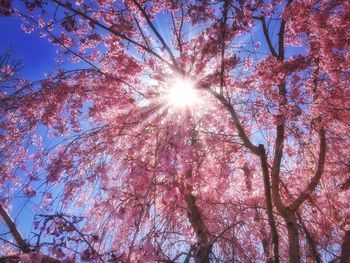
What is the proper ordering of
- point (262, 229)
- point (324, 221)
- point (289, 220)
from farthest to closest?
1. point (262, 229)
2. point (324, 221)
3. point (289, 220)

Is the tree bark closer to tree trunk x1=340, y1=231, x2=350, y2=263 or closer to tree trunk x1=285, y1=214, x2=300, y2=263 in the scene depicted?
tree trunk x1=285, y1=214, x2=300, y2=263

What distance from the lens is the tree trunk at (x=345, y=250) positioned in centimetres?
542

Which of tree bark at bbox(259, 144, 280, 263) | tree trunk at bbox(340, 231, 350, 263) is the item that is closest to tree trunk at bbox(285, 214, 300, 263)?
tree trunk at bbox(340, 231, 350, 263)

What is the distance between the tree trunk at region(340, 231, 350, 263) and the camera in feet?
17.8

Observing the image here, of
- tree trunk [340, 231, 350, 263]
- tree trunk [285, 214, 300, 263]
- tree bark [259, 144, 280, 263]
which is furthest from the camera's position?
tree trunk [340, 231, 350, 263]

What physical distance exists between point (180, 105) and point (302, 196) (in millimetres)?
2452

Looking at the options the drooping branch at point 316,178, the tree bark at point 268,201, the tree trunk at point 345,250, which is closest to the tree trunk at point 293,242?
the drooping branch at point 316,178

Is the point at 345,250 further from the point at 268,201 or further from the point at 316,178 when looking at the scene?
the point at 268,201

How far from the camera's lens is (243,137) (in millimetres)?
4121

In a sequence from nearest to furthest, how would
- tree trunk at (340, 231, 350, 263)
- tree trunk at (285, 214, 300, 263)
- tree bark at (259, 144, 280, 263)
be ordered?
tree bark at (259, 144, 280, 263) < tree trunk at (285, 214, 300, 263) < tree trunk at (340, 231, 350, 263)

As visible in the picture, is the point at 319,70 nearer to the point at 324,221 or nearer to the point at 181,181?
the point at 324,221

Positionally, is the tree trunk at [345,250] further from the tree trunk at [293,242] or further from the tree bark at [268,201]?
the tree bark at [268,201]

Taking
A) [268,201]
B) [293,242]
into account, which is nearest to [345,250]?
[293,242]

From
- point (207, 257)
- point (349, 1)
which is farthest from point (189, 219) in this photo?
point (349, 1)
